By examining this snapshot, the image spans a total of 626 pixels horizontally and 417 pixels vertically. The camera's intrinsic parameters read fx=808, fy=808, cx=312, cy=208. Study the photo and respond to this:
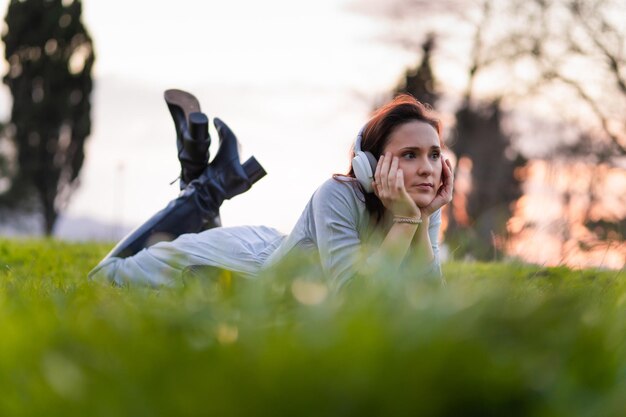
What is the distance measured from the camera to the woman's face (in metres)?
3.62

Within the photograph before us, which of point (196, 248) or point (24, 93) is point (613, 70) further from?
point (24, 93)

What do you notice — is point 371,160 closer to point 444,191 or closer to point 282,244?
point 444,191

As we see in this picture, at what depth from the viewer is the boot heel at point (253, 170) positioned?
5473 millimetres

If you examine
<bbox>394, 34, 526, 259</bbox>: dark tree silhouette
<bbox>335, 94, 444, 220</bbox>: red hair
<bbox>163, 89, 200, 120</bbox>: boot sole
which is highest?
<bbox>163, 89, 200, 120</bbox>: boot sole

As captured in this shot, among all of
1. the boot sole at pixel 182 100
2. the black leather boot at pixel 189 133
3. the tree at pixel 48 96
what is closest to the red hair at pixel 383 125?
the black leather boot at pixel 189 133

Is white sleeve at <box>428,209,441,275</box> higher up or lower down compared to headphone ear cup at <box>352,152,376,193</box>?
lower down

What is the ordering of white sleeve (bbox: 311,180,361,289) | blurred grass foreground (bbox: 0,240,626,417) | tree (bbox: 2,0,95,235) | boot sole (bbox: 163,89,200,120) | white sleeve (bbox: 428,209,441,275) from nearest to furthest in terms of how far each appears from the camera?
blurred grass foreground (bbox: 0,240,626,417), white sleeve (bbox: 311,180,361,289), white sleeve (bbox: 428,209,441,275), boot sole (bbox: 163,89,200,120), tree (bbox: 2,0,95,235)

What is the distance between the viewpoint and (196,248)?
4.58 meters

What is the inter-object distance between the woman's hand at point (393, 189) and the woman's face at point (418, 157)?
0.28ft

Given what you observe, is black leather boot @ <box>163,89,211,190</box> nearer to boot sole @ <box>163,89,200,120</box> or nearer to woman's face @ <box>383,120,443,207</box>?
boot sole @ <box>163,89,200,120</box>

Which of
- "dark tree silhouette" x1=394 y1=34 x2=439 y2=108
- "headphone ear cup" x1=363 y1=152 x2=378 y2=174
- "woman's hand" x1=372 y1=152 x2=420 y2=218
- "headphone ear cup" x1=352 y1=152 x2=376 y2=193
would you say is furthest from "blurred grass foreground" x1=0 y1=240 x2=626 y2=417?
"dark tree silhouette" x1=394 y1=34 x2=439 y2=108

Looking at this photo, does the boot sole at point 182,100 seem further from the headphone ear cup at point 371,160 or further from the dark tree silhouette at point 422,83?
the dark tree silhouette at point 422,83

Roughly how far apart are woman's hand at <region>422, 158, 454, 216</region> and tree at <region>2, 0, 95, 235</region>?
30572 mm

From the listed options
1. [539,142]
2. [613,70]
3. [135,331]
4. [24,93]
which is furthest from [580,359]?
[24,93]
